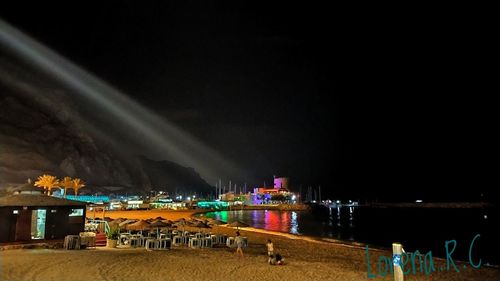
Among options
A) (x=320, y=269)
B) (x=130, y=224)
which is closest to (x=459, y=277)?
(x=320, y=269)

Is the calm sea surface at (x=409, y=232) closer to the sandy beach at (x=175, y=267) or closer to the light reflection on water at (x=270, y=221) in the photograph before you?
the light reflection on water at (x=270, y=221)

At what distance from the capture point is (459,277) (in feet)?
53.5

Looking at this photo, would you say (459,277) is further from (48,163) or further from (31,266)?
(48,163)

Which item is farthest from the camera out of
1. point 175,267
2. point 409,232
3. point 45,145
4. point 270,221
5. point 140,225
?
point 45,145

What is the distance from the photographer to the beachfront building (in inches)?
690

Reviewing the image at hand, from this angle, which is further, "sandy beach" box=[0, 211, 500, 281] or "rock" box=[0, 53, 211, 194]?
"rock" box=[0, 53, 211, 194]

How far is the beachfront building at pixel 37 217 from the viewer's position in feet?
57.5

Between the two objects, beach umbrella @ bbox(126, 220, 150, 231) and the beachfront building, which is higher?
the beachfront building

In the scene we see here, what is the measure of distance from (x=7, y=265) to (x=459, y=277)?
1911 cm

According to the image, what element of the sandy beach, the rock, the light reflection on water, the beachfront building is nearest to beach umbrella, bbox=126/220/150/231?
the beachfront building

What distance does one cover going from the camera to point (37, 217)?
60.7 feet

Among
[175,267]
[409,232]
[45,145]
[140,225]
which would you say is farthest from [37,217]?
[45,145]

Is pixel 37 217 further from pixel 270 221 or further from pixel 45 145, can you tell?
pixel 45 145

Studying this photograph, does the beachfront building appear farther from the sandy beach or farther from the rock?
the rock
